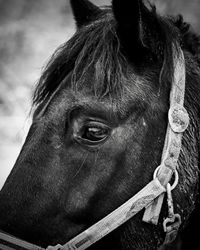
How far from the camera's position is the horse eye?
6.24ft

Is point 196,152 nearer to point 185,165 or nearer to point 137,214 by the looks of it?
point 185,165

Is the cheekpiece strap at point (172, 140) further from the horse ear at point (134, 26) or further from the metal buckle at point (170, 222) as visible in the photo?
the horse ear at point (134, 26)

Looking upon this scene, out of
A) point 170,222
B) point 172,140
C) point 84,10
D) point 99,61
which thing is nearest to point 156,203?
point 170,222

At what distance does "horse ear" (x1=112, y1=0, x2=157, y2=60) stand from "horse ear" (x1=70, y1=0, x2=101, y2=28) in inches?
25.6

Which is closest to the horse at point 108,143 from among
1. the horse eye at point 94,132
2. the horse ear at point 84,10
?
the horse eye at point 94,132

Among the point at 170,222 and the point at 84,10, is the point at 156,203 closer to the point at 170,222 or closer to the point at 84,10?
the point at 170,222

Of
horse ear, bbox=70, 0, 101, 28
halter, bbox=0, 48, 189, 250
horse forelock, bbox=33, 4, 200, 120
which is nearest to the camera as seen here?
halter, bbox=0, 48, 189, 250

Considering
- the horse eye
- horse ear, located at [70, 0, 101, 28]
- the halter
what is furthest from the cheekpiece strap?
horse ear, located at [70, 0, 101, 28]

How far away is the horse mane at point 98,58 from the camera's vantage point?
2012 millimetres

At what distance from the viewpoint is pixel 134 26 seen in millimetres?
1937

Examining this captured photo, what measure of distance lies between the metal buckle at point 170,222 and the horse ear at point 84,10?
1620 mm

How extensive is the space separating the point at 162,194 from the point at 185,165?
0.25m

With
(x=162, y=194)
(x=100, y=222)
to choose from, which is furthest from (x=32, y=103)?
(x=162, y=194)

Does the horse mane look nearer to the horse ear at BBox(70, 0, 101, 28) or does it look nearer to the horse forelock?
the horse forelock
